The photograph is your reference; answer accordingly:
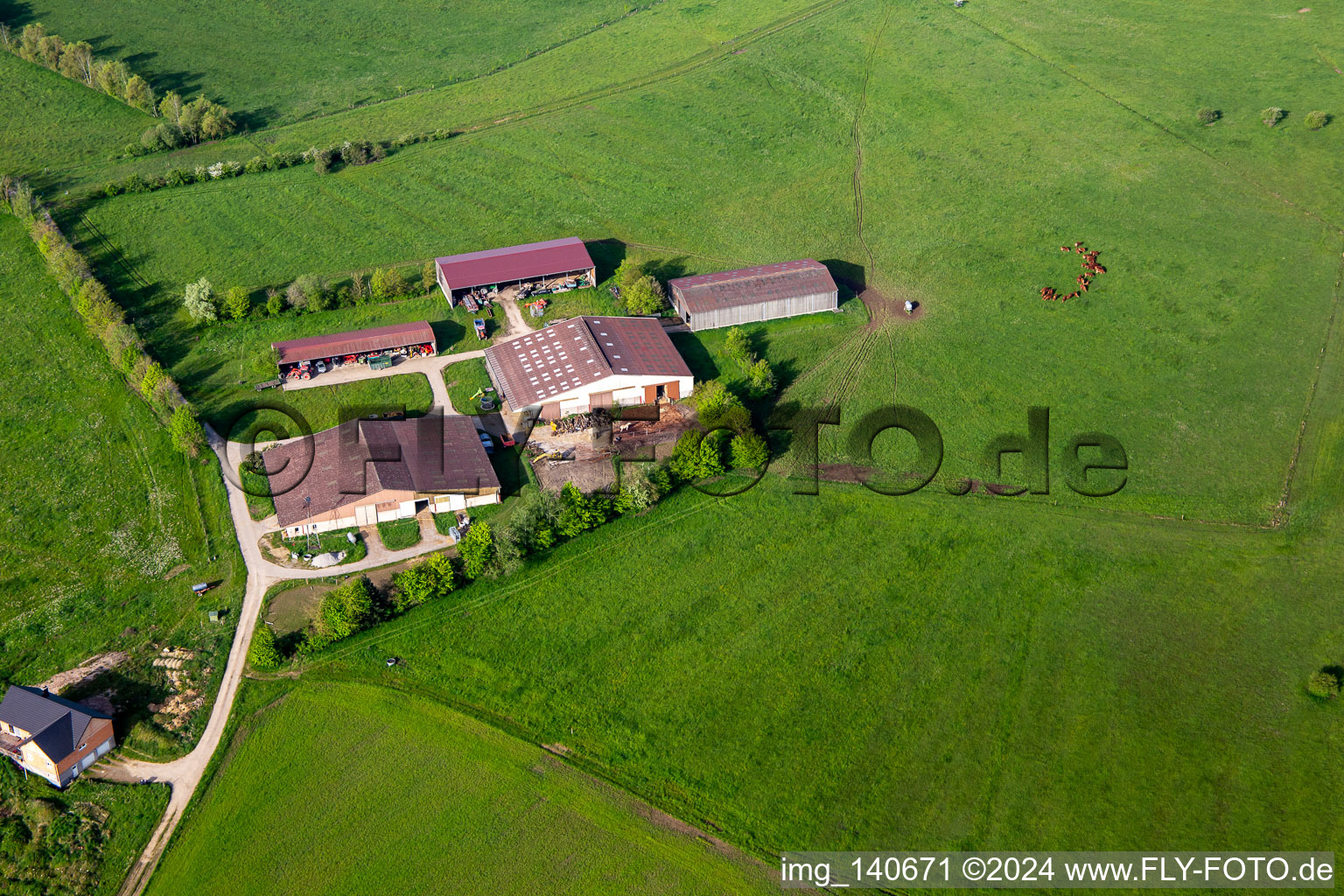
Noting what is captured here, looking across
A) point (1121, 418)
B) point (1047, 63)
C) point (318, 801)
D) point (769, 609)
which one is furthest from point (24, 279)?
point (1047, 63)

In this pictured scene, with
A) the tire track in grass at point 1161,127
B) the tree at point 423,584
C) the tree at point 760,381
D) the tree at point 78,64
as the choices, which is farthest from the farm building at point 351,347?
the tire track in grass at point 1161,127

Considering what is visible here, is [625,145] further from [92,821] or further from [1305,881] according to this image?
[1305,881]

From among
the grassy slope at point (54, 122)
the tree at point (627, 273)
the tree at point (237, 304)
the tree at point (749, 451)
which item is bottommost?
the tree at point (749, 451)

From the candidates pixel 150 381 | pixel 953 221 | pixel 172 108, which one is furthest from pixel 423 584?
pixel 172 108

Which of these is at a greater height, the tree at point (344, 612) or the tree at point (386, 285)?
the tree at point (386, 285)

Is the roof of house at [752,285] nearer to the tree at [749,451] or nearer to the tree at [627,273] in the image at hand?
the tree at [627,273]

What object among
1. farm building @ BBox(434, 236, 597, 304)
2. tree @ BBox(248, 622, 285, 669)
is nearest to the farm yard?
tree @ BBox(248, 622, 285, 669)

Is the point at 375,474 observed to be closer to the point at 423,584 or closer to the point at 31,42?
the point at 423,584
